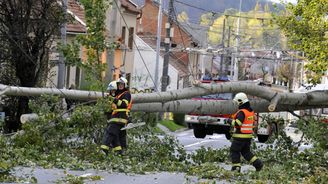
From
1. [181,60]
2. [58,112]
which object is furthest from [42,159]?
[181,60]

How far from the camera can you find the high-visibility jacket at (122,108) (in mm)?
16797

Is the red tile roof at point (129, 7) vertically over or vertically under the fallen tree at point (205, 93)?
over

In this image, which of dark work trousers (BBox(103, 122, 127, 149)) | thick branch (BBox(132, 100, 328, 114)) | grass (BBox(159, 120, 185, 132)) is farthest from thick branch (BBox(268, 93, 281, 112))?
grass (BBox(159, 120, 185, 132))

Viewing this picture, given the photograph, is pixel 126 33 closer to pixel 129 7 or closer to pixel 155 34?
pixel 129 7

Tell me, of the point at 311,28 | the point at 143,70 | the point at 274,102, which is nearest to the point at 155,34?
the point at 143,70

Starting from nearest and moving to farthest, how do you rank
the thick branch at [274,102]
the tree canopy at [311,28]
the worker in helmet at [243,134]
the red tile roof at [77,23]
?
the worker in helmet at [243,134]
the thick branch at [274,102]
the tree canopy at [311,28]
the red tile roof at [77,23]

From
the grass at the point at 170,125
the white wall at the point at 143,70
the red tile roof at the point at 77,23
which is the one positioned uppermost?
the red tile roof at the point at 77,23

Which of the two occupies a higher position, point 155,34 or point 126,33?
point 155,34

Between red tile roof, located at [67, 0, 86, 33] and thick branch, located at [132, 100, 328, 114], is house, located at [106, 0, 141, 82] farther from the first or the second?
thick branch, located at [132, 100, 328, 114]

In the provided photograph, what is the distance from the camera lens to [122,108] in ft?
55.5

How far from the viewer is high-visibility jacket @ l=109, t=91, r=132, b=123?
16.8m

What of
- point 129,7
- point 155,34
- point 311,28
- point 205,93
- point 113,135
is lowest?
point 113,135

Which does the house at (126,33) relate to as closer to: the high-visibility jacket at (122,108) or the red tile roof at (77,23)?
the red tile roof at (77,23)

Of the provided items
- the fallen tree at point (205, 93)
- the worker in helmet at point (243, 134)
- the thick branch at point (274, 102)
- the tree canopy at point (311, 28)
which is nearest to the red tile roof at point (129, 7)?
the tree canopy at point (311, 28)
